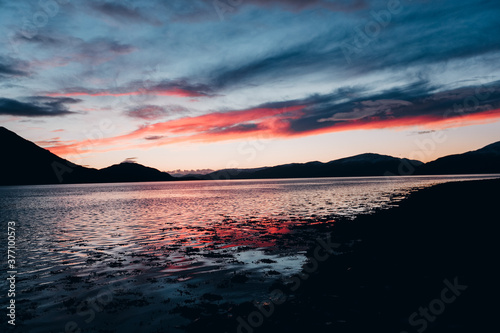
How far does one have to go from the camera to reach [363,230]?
3072cm

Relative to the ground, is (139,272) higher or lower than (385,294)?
lower

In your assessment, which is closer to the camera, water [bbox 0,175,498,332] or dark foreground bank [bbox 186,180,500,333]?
dark foreground bank [bbox 186,180,500,333]

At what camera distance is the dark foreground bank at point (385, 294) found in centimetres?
1089

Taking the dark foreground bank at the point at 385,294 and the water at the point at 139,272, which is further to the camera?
the water at the point at 139,272

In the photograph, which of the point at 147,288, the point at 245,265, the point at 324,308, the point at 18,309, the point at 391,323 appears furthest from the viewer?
the point at 245,265

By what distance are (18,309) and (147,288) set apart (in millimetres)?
5878

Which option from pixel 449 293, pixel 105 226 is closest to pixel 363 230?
pixel 449 293

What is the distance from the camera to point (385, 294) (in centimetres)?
1329

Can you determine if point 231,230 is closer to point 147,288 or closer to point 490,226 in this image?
point 147,288

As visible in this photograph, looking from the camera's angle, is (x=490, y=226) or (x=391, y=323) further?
(x=490, y=226)

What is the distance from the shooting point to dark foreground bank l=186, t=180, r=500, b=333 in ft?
35.7

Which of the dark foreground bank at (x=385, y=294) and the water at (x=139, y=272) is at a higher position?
the dark foreground bank at (x=385, y=294)

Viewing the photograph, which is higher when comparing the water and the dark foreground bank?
the dark foreground bank

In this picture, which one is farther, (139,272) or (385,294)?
(139,272)
